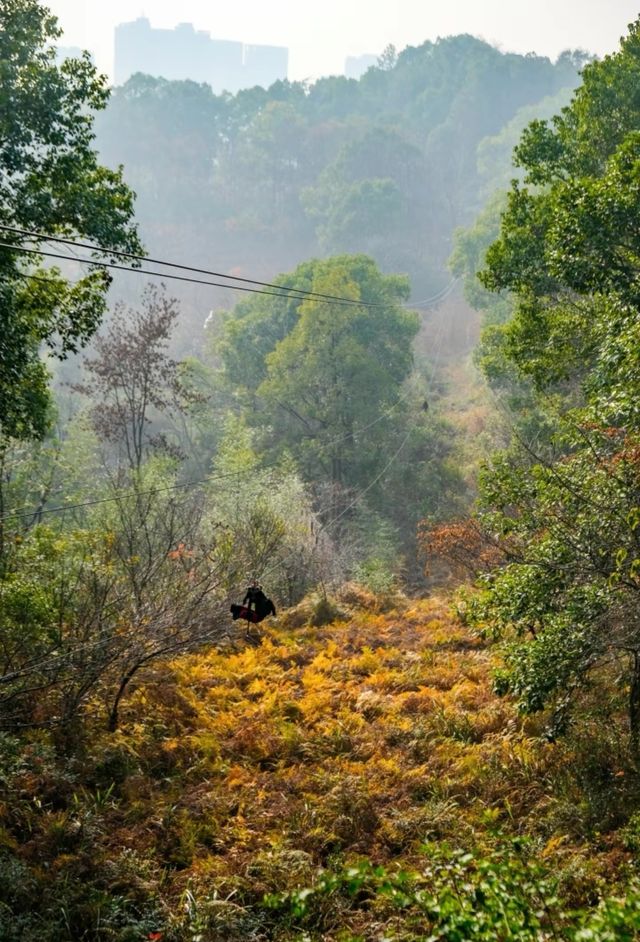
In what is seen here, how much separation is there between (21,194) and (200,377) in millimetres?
32310

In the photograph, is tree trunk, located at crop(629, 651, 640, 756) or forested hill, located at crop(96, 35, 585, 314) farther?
forested hill, located at crop(96, 35, 585, 314)

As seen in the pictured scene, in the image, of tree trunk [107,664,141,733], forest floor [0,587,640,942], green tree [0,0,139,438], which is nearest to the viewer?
forest floor [0,587,640,942]

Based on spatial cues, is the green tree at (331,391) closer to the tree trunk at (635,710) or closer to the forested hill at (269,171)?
the tree trunk at (635,710)

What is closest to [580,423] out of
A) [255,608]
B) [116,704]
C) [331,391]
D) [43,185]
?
[255,608]

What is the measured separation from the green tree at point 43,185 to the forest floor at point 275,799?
178 inches

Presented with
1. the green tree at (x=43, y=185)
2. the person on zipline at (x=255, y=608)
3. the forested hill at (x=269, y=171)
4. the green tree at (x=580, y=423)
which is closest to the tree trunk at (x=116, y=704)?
the person on zipline at (x=255, y=608)

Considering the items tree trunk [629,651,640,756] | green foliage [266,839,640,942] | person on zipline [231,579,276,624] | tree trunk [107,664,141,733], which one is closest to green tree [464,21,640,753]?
tree trunk [629,651,640,756]

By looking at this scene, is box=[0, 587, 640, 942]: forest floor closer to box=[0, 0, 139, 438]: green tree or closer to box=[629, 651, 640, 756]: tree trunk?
box=[629, 651, 640, 756]: tree trunk

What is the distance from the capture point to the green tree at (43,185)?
8680 millimetres

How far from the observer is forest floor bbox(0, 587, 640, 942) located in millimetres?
7078

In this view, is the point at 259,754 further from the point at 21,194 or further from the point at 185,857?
the point at 21,194

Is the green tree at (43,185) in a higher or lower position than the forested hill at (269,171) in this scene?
lower

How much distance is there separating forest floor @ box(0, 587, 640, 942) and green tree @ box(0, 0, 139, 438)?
4521mm

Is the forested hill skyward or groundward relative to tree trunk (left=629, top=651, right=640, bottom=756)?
skyward
